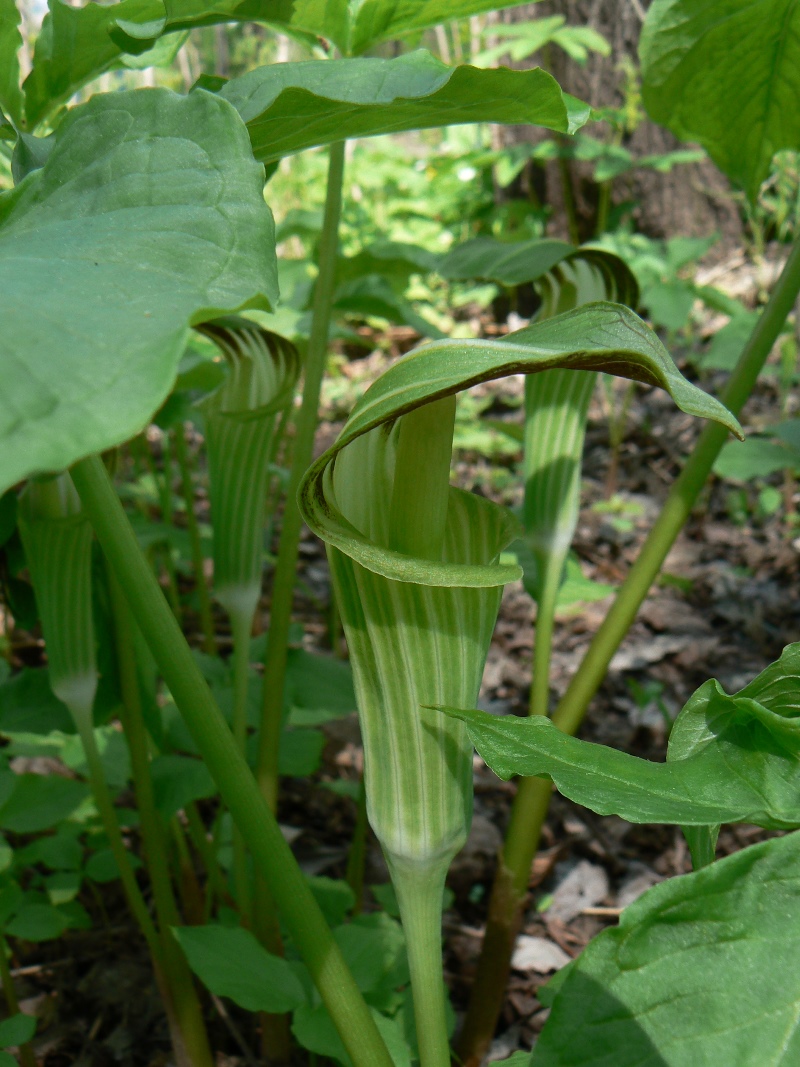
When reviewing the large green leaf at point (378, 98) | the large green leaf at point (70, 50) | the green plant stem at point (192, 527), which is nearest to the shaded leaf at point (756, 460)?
the green plant stem at point (192, 527)

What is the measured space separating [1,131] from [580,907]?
1.49 metres

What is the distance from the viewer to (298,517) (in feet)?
3.95

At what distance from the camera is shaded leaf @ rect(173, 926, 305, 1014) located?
0.99m

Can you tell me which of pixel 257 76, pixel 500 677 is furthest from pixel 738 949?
pixel 500 677

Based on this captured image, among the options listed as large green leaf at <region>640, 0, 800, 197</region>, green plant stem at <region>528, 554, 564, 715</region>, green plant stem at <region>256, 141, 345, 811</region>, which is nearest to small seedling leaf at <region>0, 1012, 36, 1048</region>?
green plant stem at <region>256, 141, 345, 811</region>

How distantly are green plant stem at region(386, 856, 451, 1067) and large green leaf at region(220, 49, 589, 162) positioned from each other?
580 mm

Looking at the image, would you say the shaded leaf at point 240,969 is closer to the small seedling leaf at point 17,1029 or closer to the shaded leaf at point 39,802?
the small seedling leaf at point 17,1029

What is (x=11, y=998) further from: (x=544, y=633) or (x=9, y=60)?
(x=9, y=60)

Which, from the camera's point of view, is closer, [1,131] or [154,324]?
[154,324]

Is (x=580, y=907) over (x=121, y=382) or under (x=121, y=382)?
under

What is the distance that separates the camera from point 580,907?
5.34 feet

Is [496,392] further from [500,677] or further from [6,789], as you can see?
[6,789]

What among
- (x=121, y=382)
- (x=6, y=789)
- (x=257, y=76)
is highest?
(x=257, y=76)

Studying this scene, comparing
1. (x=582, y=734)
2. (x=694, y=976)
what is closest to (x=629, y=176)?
(x=582, y=734)
